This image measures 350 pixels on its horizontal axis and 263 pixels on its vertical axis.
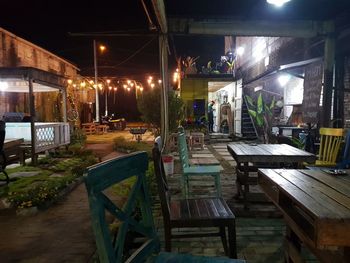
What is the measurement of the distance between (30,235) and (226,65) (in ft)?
52.6

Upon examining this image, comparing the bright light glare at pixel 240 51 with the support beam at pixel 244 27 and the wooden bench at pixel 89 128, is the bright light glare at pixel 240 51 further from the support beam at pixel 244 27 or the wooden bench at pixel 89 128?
the wooden bench at pixel 89 128

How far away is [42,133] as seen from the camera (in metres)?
8.98

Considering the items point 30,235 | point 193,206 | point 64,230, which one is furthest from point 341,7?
point 30,235

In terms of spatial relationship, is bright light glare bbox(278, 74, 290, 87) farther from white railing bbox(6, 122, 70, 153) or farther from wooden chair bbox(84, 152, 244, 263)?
wooden chair bbox(84, 152, 244, 263)

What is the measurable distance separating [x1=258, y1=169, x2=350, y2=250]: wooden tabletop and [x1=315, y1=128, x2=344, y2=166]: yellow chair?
8.18ft

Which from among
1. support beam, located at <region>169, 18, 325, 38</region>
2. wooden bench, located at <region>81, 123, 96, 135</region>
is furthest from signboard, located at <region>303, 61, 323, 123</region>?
wooden bench, located at <region>81, 123, 96, 135</region>

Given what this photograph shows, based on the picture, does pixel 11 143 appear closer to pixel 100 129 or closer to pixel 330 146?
pixel 330 146

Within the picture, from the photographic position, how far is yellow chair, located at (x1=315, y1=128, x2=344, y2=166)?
462 centimetres

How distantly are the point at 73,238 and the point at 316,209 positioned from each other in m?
2.97

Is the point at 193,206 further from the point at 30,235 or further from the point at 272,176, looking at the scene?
the point at 30,235

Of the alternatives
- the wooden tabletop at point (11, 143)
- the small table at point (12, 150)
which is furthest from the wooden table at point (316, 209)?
the small table at point (12, 150)

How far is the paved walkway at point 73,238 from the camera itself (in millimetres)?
2979

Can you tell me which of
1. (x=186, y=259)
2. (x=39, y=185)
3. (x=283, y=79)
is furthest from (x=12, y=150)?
(x=283, y=79)

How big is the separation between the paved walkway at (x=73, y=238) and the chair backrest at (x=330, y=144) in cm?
172
